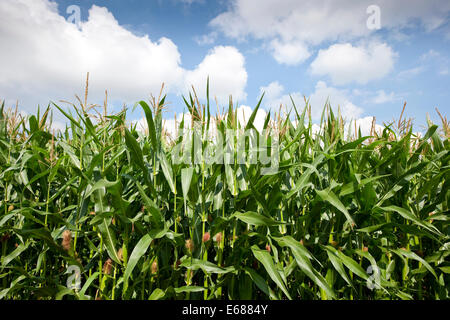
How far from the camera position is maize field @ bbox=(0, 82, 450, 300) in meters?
1.51

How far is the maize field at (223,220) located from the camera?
1511 mm

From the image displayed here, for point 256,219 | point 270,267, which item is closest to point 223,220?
point 256,219

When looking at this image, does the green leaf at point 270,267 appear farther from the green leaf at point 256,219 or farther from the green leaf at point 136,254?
the green leaf at point 136,254

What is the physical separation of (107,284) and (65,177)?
2.73 feet

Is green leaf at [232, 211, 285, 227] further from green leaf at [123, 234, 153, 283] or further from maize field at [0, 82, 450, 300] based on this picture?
green leaf at [123, 234, 153, 283]

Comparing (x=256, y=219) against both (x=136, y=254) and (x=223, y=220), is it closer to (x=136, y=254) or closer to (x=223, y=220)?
(x=223, y=220)

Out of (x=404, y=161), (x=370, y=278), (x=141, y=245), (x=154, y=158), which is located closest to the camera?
(x=141, y=245)

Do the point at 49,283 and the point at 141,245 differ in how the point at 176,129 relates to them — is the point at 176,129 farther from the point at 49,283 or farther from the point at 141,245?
the point at 49,283

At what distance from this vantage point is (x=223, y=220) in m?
1.47

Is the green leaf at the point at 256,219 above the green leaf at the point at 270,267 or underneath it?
above

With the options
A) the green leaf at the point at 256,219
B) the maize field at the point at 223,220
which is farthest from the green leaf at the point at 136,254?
the green leaf at the point at 256,219

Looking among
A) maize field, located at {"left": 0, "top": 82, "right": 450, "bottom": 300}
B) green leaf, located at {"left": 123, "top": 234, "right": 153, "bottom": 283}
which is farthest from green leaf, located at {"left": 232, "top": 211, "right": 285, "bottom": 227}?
green leaf, located at {"left": 123, "top": 234, "right": 153, "bottom": 283}

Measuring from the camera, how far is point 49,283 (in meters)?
1.81
